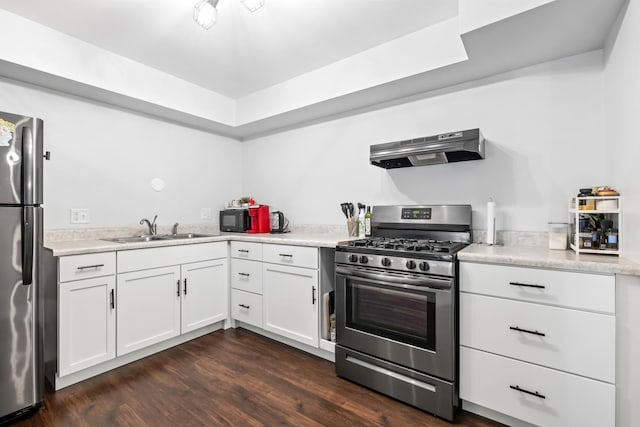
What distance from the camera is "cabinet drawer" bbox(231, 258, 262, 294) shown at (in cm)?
270

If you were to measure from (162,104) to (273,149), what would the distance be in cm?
121

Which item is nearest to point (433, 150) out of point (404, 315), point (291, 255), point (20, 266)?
point (404, 315)

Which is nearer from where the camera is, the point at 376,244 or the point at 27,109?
the point at 376,244

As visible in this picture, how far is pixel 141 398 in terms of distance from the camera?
187 centimetres

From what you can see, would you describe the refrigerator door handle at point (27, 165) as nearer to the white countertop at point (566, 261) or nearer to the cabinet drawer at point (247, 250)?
the cabinet drawer at point (247, 250)

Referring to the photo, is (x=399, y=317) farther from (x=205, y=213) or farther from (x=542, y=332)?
(x=205, y=213)

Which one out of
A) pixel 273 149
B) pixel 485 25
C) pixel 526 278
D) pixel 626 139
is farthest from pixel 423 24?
pixel 273 149

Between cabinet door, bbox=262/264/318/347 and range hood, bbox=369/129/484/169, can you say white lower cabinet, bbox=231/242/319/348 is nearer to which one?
cabinet door, bbox=262/264/318/347

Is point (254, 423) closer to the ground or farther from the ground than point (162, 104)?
closer to the ground

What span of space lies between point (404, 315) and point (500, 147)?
137 cm

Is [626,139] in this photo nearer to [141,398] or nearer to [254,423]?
[254,423]

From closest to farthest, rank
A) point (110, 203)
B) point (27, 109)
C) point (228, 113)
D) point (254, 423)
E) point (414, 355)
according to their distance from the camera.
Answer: point (254, 423)
point (414, 355)
point (27, 109)
point (110, 203)
point (228, 113)

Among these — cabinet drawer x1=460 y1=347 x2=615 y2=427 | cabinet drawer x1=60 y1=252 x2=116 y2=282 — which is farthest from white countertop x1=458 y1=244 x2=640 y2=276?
cabinet drawer x1=60 y1=252 x2=116 y2=282

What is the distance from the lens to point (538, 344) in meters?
1.51
